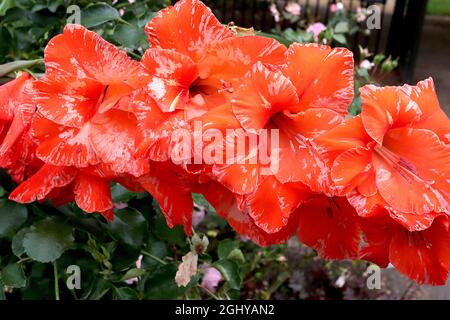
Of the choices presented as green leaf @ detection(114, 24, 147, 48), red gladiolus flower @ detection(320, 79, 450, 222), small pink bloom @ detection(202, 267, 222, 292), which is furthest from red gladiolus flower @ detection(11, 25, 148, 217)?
small pink bloom @ detection(202, 267, 222, 292)

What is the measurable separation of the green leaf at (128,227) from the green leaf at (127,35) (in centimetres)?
27

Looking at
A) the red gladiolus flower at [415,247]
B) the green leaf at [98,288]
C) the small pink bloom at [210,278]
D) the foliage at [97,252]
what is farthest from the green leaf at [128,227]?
the small pink bloom at [210,278]

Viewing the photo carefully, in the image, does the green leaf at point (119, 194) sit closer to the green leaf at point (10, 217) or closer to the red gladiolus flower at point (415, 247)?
the green leaf at point (10, 217)

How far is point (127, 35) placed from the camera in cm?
90

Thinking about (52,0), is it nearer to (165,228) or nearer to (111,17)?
(111,17)

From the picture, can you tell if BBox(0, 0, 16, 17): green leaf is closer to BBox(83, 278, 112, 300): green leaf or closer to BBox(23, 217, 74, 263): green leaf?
BBox(23, 217, 74, 263): green leaf

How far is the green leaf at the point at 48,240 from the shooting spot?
879 mm

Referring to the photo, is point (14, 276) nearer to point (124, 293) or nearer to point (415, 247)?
point (124, 293)

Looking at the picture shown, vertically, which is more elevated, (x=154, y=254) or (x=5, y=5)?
(x=5, y=5)

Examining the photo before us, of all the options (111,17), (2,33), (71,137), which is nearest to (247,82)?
(71,137)

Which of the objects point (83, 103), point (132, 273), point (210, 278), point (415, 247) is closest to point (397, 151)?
point (415, 247)

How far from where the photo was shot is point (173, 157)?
49cm

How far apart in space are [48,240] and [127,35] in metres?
0.33
